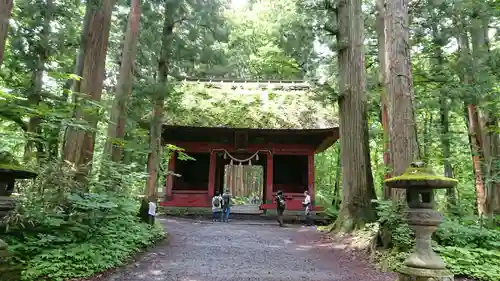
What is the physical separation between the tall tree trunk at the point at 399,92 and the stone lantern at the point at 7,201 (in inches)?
205

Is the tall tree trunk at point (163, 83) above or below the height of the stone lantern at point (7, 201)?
above

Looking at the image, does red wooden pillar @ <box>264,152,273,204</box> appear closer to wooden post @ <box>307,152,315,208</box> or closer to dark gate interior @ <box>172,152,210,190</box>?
wooden post @ <box>307,152,315,208</box>

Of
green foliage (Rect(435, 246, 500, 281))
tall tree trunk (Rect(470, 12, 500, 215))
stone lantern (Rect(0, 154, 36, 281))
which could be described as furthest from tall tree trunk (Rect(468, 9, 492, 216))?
stone lantern (Rect(0, 154, 36, 281))

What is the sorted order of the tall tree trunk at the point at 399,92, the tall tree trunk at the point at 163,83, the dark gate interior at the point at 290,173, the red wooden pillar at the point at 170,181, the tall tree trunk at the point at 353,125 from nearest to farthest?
the tall tree trunk at the point at 399,92, the tall tree trunk at the point at 353,125, the tall tree trunk at the point at 163,83, the red wooden pillar at the point at 170,181, the dark gate interior at the point at 290,173

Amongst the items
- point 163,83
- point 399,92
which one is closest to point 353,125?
point 399,92

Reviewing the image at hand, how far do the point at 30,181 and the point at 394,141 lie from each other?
5560 mm

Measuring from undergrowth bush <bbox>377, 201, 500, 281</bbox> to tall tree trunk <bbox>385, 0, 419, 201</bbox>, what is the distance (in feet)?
1.53

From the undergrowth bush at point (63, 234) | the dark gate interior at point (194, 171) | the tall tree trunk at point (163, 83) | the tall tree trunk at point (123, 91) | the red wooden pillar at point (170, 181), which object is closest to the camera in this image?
the undergrowth bush at point (63, 234)

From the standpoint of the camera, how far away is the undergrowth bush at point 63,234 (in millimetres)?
4312

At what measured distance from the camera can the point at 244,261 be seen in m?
5.84

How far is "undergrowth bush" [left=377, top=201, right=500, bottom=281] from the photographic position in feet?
15.7

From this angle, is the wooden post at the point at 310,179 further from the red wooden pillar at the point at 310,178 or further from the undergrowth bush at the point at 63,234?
the undergrowth bush at the point at 63,234

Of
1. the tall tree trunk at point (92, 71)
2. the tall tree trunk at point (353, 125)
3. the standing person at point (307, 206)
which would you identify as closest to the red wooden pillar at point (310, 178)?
the standing person at point (307, 206)

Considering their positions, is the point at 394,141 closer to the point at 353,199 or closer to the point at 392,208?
the point at 392,208
